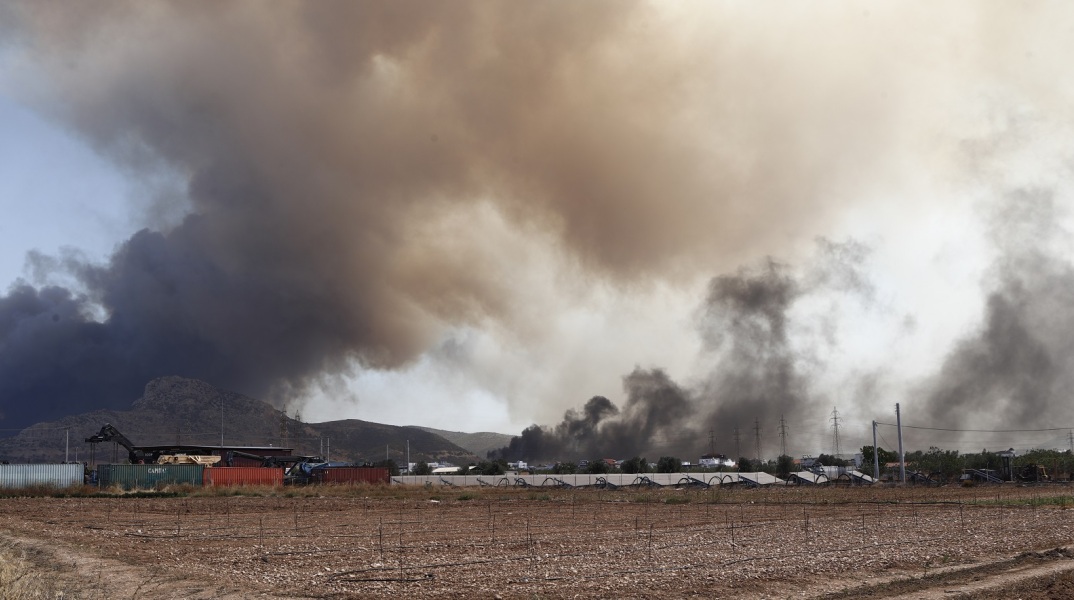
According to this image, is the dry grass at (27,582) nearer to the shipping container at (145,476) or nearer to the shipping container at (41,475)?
the shipping container at (145,476)

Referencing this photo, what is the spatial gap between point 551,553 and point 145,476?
Result: 251 feet

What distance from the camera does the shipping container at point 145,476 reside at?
93.4 meters

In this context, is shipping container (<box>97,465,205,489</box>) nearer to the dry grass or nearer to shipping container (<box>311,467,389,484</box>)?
shipping container (<box>311,467,389,484</box>)

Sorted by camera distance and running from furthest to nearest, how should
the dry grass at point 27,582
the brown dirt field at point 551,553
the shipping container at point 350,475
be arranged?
the shipping container at point 350,475 → the brown dirt field at point 551,553 → the dry grass at point 27,582

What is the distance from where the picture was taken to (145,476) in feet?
312

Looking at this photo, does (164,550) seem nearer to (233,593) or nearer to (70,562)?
(70,562)

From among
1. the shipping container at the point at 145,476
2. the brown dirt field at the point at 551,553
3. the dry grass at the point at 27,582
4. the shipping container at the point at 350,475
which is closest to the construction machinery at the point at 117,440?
the shipping container at the point at 145,476

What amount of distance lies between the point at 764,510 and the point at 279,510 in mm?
34569

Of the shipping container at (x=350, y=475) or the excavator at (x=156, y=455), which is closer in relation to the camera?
the shipping container at (x=350, y=475)

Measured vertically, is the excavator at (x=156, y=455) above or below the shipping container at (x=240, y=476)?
above

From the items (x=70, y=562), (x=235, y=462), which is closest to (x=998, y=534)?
(x=70, y=562)

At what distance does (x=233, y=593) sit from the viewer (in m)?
24.0

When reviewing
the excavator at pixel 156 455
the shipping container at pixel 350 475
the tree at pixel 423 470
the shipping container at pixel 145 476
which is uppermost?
the excavator at pixel 156 455

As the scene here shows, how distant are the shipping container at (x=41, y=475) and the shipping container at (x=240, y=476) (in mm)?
13342
